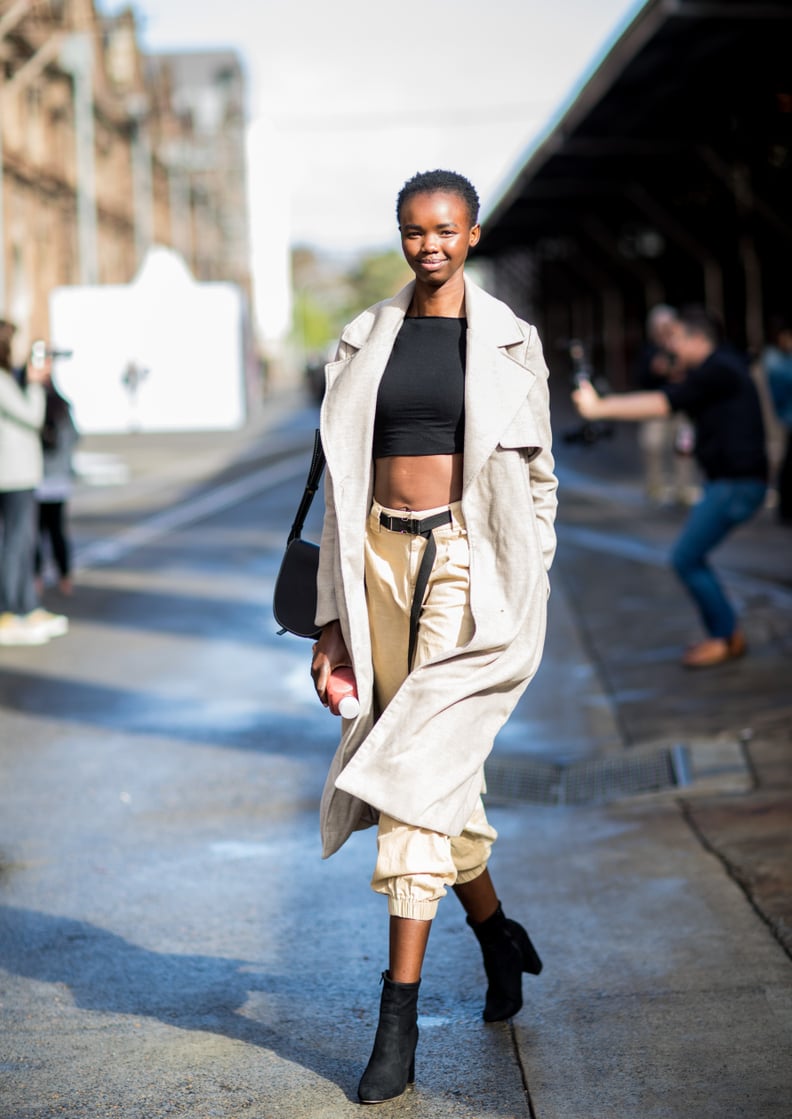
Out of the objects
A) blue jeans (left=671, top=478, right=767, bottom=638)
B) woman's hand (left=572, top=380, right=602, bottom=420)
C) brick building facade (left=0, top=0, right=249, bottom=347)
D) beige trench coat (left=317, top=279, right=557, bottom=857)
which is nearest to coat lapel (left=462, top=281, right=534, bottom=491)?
beige trench coat (left=317, top=279, right=557, bottom=857)

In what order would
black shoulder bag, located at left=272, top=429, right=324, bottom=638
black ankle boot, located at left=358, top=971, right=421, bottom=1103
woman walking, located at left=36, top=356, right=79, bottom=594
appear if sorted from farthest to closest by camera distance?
1. woman walking, located at left=36, top=356, right=79, bottom=594
2. black shoulder bag, located at left=272, top=429, right=324, bottom=638
3. black ankle boot, located at left=358, top=971, right=421, bottom=1103

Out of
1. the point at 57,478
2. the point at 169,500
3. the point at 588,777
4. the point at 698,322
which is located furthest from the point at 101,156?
the point at 588,777

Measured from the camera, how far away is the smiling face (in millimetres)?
3643

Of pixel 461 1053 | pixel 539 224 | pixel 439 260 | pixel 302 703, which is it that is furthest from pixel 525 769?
pixel 539 224

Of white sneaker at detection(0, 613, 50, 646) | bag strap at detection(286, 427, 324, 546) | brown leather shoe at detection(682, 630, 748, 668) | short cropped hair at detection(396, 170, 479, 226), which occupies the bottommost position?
white sneaker at detection(0, 613, 50, 646)

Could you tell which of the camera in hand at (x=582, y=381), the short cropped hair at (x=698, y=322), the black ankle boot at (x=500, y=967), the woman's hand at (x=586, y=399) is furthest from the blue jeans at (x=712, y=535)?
the black ankle boot at (x=500, y=967)

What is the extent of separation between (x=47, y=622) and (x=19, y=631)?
23 cm

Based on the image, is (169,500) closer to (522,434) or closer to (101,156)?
(522,434)

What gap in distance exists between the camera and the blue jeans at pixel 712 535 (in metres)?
8.63

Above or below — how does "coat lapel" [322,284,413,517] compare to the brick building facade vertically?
below

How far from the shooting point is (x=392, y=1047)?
3535 millimetres

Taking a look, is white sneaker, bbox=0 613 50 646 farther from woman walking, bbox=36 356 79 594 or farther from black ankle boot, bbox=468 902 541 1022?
black ankle boot, bbox=468 902 541 1022

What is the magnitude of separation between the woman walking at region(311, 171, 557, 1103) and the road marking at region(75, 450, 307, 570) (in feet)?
36.3

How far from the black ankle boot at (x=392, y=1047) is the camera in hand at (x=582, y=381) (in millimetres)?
2925
